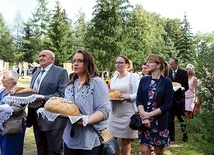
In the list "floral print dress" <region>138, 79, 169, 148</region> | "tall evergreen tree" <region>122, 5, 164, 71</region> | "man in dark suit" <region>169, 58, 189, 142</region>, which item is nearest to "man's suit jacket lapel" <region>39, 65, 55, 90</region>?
"floral print dress" <region>138, 79, 169, 148</region>

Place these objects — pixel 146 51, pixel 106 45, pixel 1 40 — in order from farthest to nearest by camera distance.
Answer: pixel 1 40 → pixel 146 51 → pixel 106 45

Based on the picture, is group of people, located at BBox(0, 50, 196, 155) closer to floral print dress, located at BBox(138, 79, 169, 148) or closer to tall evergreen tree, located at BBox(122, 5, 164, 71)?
floral print dress, located at BBox(138, 79, 169, 148)

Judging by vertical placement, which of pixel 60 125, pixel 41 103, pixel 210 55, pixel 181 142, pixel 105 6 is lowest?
pixel 181 142

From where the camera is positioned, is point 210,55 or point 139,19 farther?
point 139,19

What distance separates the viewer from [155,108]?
3967 millimetres

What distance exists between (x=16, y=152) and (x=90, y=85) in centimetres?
217

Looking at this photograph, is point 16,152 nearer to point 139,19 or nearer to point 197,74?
point 197,74

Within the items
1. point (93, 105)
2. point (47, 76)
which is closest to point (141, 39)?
point (47, 76)

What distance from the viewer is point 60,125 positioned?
4379 millimetres

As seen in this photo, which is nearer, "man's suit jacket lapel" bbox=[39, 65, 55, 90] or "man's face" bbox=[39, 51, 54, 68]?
"man's suit jacket lapel" bbox=[39, 65, 55, 90]

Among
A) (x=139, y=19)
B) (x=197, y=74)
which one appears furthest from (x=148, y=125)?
(x=139, y=19)

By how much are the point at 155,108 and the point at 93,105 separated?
1293mm

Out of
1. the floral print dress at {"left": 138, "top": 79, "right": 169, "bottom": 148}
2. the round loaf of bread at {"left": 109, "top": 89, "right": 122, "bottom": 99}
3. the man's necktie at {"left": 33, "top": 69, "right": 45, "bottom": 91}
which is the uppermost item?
the man's necktie at {"left": 33, "top": 69, "right": 45, "bottom": 91}

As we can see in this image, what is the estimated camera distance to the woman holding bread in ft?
9.43
